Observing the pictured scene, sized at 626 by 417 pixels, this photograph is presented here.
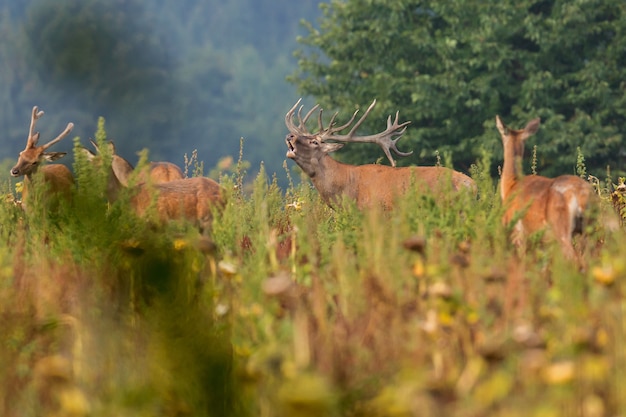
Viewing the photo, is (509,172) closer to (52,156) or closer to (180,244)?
(180,244)

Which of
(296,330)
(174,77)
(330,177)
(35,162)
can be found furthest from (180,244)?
(174,77)

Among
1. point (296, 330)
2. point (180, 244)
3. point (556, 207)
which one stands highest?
point (556, 207)

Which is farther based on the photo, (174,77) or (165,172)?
(174,77)

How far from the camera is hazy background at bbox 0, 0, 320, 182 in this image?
13.0ft

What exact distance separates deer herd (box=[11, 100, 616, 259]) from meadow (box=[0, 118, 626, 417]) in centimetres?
83

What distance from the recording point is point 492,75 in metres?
26.1

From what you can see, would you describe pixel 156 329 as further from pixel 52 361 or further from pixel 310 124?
pixel 310 124

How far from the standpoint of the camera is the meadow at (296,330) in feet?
10.7

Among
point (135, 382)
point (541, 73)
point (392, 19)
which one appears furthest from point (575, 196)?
point (392, 19)

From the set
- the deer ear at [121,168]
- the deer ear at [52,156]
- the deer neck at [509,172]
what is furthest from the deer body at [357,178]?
the deer neck at [509,172]

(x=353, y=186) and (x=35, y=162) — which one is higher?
(x=353, y=186)

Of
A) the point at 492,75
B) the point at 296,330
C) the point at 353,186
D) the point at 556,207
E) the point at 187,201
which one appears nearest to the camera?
the point at 296,330

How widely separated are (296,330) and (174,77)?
59.4ft

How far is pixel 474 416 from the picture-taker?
10.4 feet
